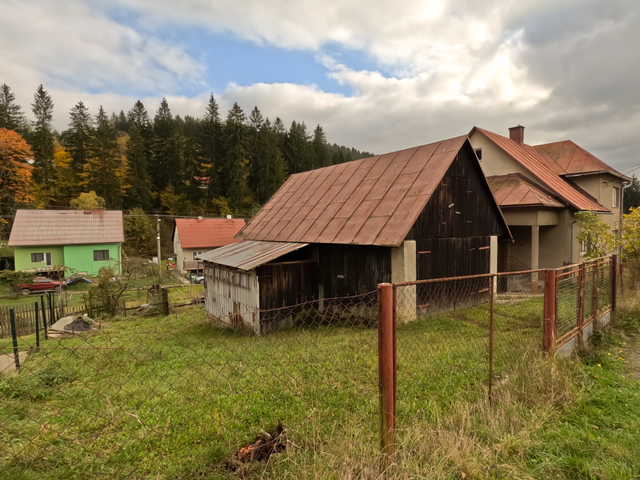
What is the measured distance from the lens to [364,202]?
39.5ft

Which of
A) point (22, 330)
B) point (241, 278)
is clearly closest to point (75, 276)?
point (22, 330)

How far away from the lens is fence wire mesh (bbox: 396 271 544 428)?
4.35m

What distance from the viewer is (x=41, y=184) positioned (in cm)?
4531

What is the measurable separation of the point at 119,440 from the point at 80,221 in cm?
3529

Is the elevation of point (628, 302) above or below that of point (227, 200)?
below

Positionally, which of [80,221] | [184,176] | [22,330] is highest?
[184,176]

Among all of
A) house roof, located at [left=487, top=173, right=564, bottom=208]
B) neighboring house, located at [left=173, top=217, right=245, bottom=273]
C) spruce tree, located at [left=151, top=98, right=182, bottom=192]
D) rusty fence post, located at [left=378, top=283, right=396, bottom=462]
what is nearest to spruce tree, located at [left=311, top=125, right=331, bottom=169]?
spruce tree, located at [left=151, top=98, right=182, bottom=192]

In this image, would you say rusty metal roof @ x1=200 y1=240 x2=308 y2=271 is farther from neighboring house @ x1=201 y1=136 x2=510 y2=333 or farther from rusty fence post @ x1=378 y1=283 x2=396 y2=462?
rusty fence post @ x1=378 y1=283 x2=396 y2=462

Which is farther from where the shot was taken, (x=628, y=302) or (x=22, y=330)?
(x=22, y=330)

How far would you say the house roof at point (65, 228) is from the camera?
2966 centimetres

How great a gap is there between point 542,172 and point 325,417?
1995 centimetres

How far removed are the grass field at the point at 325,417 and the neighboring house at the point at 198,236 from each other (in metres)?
28.1

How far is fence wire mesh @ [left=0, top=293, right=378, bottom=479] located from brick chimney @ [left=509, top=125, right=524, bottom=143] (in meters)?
20.8

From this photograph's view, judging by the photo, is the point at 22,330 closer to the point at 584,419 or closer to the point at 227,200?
the point at 584,419
